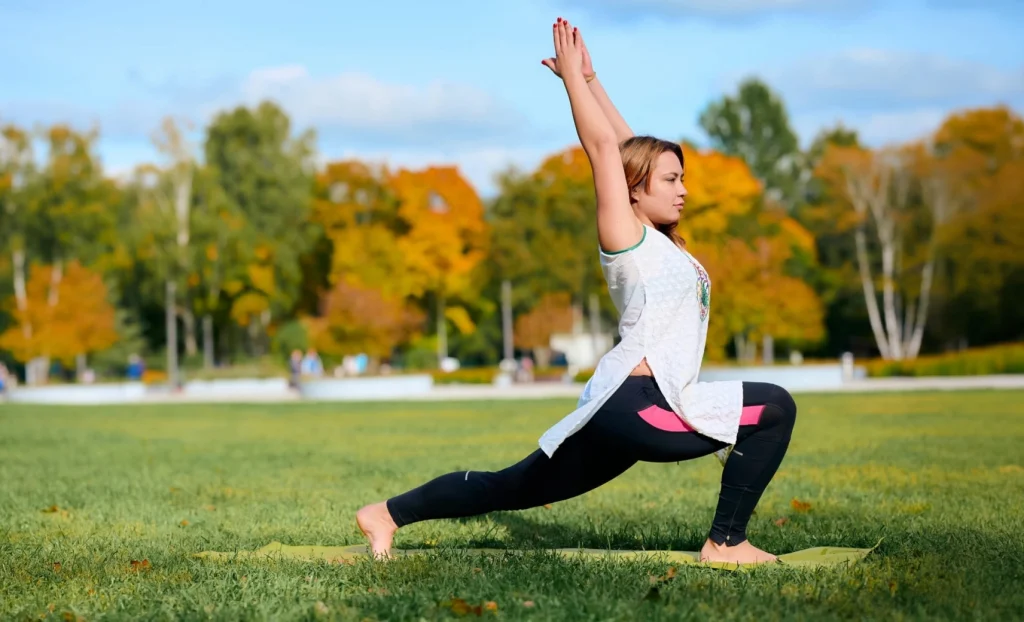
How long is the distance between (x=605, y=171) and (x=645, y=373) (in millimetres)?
736

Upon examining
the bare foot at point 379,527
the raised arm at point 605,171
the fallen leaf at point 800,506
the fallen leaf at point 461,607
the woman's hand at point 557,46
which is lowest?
the fallen leaf at point 800,506

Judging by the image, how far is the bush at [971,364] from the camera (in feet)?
114

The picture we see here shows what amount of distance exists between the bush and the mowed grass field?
22.1 metres

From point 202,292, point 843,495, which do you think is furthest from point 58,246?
point 843,495

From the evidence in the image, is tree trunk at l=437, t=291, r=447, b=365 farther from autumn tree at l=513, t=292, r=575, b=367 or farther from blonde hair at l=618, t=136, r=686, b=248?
blonde hair at l=618, t=136, r=686, b=248

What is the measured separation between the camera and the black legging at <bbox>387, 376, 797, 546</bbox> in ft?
13.8

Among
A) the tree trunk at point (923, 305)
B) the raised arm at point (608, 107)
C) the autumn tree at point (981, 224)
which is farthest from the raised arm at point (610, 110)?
the tree trunk at point (923, 305)

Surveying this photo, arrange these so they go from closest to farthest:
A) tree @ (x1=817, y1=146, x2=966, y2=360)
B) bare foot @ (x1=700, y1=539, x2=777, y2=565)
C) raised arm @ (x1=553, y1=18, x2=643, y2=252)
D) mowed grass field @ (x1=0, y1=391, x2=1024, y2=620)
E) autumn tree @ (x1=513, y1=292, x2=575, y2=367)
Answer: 1. mowed grass field @ (x1=0, y1=391, x2=1024, y2=620)
2. raised arm @ (x1=553, y1=18, x2=643, y2=252)
3. bare foot @ (x1=700, y1=539, x2=777, y2=565)
4. tree @ (x1=817, y1=146, x2=966, y2=360)
5. autumn tree @ (x1=513, y1=292, x2=575, y2=367)

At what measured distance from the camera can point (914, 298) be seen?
181ft

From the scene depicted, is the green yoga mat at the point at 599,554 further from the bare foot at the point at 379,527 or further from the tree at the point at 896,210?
the tree at the point at 896,210

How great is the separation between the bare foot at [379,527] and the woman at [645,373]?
60 centimetres

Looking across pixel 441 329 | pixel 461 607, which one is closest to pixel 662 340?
pixel 461 607

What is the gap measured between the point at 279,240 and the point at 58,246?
11284 millimetres

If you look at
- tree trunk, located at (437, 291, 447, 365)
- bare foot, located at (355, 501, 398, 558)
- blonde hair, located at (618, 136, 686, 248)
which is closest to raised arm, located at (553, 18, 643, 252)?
blonde hair, located at (618, 136, 686, 248)
